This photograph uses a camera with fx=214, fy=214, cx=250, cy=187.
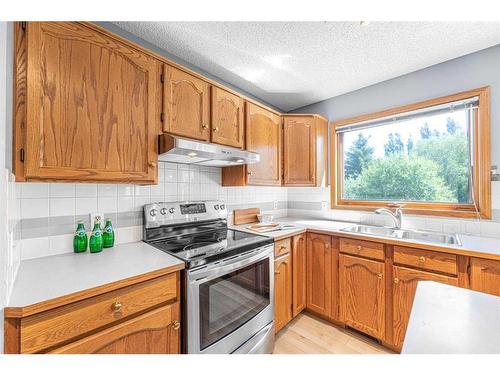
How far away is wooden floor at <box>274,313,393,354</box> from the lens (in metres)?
1.65

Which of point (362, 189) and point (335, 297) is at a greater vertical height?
point (362, 189)

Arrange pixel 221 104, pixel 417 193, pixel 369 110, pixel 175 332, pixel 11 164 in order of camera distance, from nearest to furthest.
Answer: pixel 11 164 → pixel 175 332 → pixel 221 104 → pixel 417 193 → pixel 369 110

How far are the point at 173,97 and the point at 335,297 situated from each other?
205 cm

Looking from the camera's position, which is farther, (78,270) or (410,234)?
(410,234)

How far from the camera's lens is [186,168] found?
1.81 meters

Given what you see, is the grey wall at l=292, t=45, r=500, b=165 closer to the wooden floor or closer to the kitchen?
the kitchen

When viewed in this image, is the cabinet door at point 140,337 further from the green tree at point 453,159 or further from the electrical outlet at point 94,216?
the green tree at point 453,159

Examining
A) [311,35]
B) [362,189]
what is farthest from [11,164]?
[362,189]

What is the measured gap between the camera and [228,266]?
4.17 feet

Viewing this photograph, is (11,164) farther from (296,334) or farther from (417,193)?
(417,193)

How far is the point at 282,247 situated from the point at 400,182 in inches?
53.9

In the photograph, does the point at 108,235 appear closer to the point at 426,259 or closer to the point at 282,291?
the point at 282,291

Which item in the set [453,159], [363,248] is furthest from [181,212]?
[453,159]

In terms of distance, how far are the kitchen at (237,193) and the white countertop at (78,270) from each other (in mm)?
11
